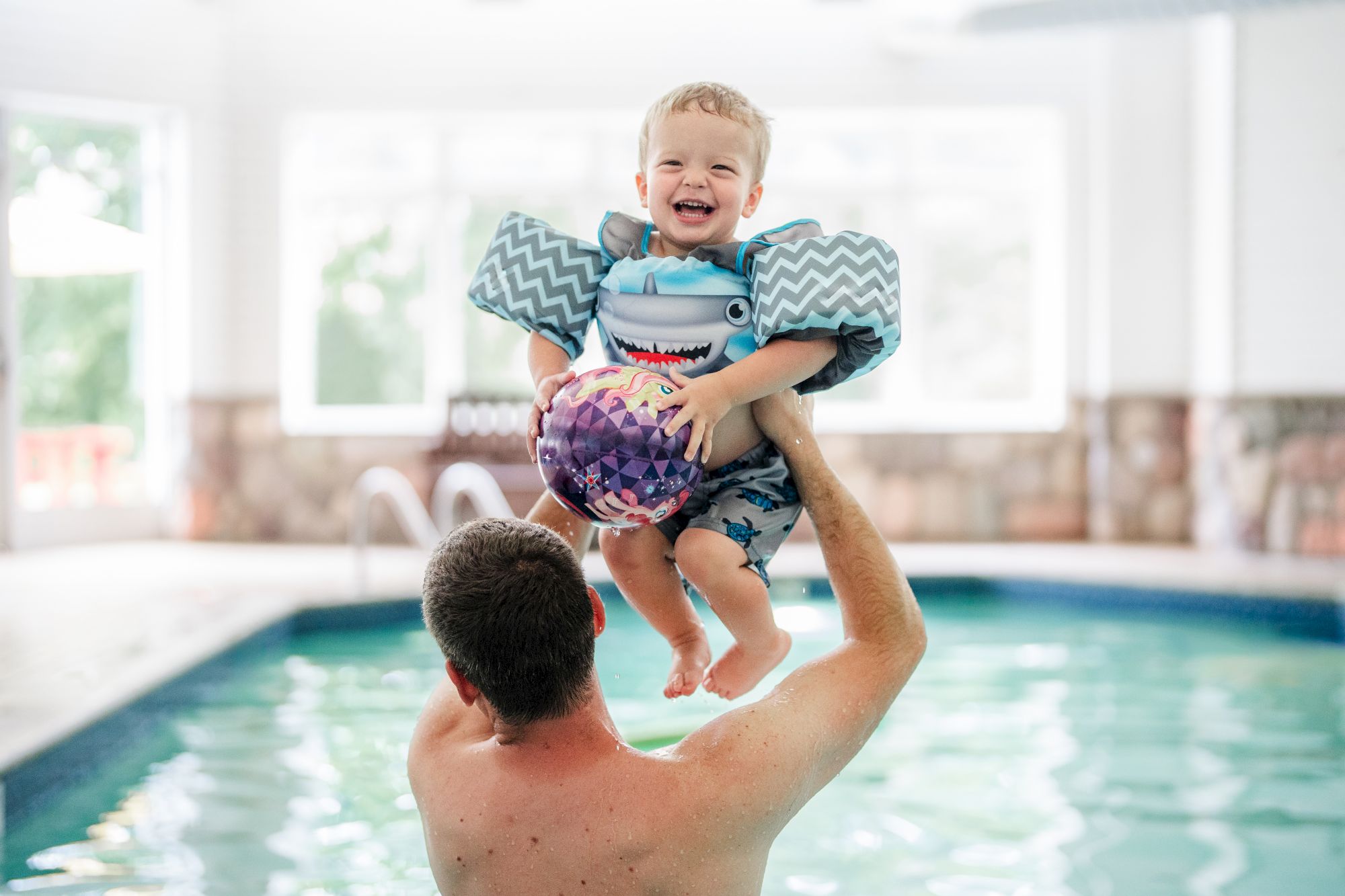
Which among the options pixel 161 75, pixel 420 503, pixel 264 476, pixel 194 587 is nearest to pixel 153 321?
pixel 264 476

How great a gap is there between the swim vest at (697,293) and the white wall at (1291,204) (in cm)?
699

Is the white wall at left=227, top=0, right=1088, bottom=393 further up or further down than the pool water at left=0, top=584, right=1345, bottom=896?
further up

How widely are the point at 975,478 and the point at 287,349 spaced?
498cm

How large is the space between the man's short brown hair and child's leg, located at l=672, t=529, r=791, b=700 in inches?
14.3

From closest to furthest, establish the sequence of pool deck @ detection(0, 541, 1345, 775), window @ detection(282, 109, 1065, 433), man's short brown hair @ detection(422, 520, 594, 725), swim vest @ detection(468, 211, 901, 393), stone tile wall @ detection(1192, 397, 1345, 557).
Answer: man's short brown hair @ detection(422, 520, 594, 725)
swim vest @ detection(468, 211, 901, 393)
pool deck @ detection(0, 541, 1345, 775)
stone tile wall @ detection(1192, 397, 1345, 557)
window @ detection(282, 109, 1065, 433)

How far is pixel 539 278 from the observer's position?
1.81 m

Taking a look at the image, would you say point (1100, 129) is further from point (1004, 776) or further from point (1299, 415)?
point (1004, 776)

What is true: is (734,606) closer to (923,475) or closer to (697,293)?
(697,293)

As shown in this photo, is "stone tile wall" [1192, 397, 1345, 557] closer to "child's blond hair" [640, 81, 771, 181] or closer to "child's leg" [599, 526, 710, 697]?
"child's leg" [599, 526, 710, 697]

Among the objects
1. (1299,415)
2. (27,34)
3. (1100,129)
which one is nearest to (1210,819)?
(1299,415)

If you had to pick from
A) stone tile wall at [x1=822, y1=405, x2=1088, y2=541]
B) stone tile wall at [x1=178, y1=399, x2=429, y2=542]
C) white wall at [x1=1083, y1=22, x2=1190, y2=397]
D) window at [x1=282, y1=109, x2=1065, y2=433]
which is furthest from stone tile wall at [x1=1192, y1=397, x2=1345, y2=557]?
stone tile wall at [x1=178, y1=399, x2=429, y2=542]

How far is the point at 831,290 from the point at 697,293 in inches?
8.3

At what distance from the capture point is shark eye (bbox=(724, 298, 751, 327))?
1730 mm

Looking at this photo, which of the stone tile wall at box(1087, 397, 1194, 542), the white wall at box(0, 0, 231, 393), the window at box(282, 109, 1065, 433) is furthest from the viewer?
the window at box(282, 109, 1065, 433)
